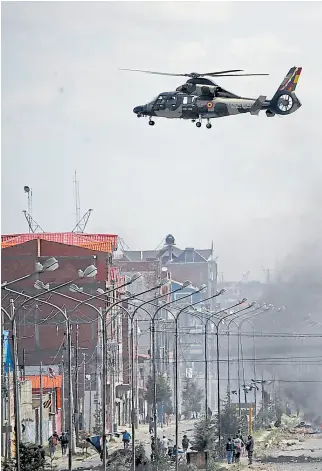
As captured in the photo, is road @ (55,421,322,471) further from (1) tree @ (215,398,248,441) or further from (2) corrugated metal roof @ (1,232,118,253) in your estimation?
(2) corrugated metal roof @ (1,232,118,253)

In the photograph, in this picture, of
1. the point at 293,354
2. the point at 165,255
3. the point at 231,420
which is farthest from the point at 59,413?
the point at 165,255

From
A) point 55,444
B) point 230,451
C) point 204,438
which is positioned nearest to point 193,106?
point 204,438

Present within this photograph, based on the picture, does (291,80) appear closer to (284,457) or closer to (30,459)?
(284,457)

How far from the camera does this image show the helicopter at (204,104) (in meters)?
61.9

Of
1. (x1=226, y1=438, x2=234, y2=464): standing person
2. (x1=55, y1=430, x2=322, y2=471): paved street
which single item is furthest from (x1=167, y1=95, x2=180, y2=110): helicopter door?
(x1=55, y1=430, x2=322, y2=471): paved street

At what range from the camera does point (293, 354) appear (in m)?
110

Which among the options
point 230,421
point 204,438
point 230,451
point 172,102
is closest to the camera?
point 230,451

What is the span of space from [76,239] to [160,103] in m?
43.8

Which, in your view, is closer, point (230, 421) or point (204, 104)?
point (204, 104)

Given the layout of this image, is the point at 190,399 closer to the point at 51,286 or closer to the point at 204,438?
the point at 51,286

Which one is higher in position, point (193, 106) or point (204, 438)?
point (193, 106)

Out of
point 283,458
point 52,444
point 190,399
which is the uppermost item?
point 190,399

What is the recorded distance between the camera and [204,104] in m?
A: 62.0

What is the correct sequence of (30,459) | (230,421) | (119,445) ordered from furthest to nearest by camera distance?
(230,421)
(119,445)
(30,459)
